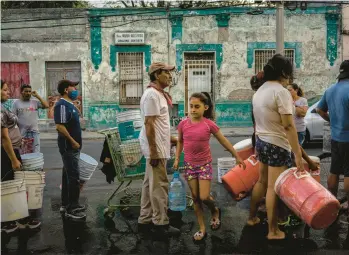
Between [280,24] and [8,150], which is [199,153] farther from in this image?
[280,24]

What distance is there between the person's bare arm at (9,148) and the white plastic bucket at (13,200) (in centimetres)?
22

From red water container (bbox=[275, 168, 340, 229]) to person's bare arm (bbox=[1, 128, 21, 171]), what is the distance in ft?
10.1

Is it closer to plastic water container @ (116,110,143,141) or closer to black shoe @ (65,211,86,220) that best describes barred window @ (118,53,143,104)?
plastic water container @ (116,110,143,141)

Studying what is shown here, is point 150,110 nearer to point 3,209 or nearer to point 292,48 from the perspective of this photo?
point 3,209

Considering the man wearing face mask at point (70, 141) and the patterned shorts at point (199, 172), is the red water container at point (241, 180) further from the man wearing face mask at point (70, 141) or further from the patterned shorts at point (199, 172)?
the man wearing face mask at point (70, 141)

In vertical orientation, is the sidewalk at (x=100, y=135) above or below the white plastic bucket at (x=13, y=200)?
below

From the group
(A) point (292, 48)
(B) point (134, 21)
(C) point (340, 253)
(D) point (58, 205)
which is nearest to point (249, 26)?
(A) point (292, 48)

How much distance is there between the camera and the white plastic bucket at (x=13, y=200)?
5.07 meters

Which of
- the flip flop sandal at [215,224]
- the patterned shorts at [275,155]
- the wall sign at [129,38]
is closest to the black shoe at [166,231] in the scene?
the flip flop sandal at [215,224]

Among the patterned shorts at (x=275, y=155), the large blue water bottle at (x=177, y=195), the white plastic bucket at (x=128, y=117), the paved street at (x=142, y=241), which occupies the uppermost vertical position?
the white plastic bucket at (x=128, y=117)

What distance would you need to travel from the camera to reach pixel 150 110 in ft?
16.9

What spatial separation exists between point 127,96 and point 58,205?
13.7 meters

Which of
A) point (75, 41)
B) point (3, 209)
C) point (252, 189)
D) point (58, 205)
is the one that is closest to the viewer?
point (3, 209)

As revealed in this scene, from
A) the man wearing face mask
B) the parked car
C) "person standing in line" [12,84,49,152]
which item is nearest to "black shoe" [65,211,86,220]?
the man wearing face mask
